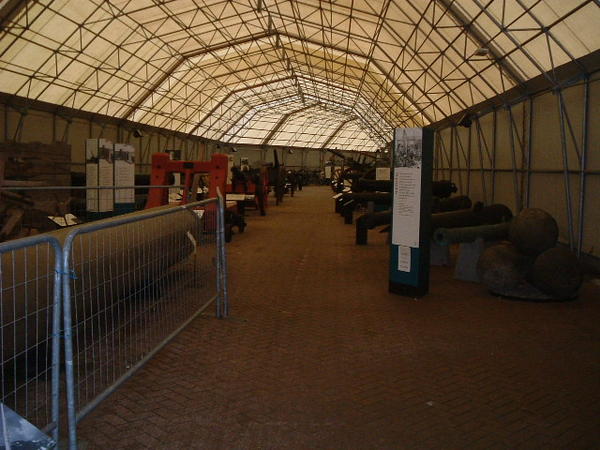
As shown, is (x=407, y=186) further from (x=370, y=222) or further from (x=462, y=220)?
(x=370, y=222)

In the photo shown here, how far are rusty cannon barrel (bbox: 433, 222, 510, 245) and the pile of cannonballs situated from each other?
2.58 ft

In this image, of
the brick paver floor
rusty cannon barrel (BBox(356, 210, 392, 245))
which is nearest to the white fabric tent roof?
rusty cannon barrel (BBox(356, 210, 392, 245))

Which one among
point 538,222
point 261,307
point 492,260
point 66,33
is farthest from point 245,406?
point 66,33

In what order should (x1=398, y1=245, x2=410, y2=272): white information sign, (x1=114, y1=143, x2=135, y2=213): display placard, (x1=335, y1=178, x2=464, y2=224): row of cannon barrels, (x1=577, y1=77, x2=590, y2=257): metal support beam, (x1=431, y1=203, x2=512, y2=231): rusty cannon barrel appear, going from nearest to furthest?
(x1=398, y1=245, x2=410, y2=272): white information sign
(x1=577, y1=77, x2=590, y2=257): metal support beam
(x1=431, y1=203, x2=512, y2=231): rusty cannon barrel
(x1=114, y1=143, x2=135, y2=213): display placard
(x1=335, y1=178, x2=464, y2=224): row of cannon barrels

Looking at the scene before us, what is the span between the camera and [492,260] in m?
8.45

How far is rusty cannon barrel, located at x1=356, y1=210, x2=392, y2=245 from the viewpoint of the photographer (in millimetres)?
13078

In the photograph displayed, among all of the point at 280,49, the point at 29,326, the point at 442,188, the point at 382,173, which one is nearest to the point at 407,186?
the point at 29,326

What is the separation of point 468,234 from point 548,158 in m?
4.66

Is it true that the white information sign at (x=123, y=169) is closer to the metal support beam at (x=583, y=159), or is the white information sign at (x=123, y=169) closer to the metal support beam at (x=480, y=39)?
the metal support beam at (x=480, y=39)

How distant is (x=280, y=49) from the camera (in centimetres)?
3056

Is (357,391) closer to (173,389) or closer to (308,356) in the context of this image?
(308,356)

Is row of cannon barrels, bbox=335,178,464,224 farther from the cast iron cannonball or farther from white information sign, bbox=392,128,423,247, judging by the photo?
white information sign, bbox=392,128,423,247

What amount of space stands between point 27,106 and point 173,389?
20.3 meters

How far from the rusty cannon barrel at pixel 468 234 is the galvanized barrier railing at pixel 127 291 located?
3997mm
